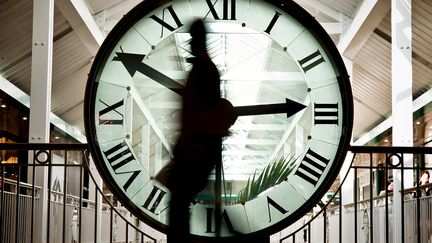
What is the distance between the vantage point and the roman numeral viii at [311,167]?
3.12 meters

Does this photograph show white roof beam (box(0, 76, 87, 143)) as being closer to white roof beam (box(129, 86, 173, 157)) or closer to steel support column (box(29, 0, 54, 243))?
steel support column (box(29, 0, 54, 243))

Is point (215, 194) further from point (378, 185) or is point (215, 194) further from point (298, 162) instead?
point (378, 185)

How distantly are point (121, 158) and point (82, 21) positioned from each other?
407 inches

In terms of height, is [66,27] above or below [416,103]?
above

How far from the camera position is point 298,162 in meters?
3.12

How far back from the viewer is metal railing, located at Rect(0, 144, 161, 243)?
4465 millimetres

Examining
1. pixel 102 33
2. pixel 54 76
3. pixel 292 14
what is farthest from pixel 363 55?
pixel 292 14

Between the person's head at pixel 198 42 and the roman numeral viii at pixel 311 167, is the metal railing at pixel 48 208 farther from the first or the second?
the person's head at pixel 198 42

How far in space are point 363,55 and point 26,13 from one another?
699 centimetres

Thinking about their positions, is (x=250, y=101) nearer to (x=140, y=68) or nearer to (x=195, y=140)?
(x=140, y=68)

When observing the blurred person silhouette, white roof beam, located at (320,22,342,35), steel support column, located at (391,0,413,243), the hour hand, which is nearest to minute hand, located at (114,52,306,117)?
the hour hand

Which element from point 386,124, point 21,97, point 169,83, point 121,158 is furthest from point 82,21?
point 169,83

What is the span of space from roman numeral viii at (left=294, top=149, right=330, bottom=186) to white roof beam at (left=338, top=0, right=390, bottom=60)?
28.9 feet

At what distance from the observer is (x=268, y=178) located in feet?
9.92
